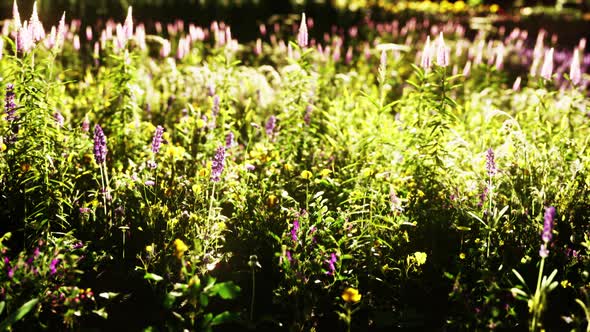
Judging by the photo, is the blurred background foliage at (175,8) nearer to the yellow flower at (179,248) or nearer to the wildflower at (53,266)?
the wildflower at (53,266)

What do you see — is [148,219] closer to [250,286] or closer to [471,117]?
[250,286]

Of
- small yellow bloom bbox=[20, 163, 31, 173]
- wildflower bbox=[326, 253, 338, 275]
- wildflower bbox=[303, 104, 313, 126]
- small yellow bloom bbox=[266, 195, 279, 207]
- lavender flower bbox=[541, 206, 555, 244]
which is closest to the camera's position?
lavender flower bbox=[541, 206, 555, 244]

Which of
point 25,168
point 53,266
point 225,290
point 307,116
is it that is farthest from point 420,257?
point 25,168

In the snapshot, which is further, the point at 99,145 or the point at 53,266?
the point at 99,145

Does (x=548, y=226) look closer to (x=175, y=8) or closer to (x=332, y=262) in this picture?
(x=332, y=262)

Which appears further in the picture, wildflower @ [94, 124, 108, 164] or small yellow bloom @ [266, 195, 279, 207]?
small yellow bloom @ [266, 195, 279, 207]

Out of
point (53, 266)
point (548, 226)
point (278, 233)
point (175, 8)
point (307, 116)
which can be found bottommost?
point (278, 233)

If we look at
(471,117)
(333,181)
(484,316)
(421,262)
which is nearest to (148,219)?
(333,181)

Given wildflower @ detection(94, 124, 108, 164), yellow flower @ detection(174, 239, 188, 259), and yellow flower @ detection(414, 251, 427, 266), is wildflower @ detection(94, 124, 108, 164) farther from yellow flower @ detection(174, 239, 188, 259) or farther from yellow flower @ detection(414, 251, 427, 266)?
yellow flower @ detection(414, 251, 427, 266)

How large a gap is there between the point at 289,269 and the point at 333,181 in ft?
2.92

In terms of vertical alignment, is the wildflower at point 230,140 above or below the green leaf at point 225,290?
above

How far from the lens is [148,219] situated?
2789 mm

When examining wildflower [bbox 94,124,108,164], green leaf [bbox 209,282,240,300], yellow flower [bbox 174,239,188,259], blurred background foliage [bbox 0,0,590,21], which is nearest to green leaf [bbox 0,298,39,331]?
yellow flower [bbox 174,239,188,259]

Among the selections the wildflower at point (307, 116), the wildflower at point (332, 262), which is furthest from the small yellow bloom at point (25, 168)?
the wildflower at point (307, 116)
